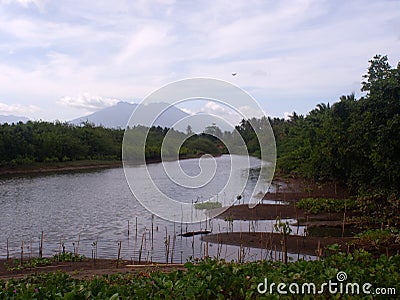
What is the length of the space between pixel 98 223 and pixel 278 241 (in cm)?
813

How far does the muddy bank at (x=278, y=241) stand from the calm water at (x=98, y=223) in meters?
0.51

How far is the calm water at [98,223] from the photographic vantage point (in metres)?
13.1

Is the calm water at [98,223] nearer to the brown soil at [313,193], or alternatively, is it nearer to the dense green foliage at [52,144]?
the brown soil at [313,193]

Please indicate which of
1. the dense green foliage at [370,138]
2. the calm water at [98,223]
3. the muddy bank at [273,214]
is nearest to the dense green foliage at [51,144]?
the calm water at [98,223]

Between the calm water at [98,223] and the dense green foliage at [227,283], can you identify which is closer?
the dense green foliage at [227,283]

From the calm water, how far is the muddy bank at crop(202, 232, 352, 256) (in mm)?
512

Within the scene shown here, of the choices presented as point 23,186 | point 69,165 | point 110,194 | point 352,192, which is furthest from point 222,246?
point 69,165

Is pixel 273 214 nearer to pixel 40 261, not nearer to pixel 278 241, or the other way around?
pixel 278 241

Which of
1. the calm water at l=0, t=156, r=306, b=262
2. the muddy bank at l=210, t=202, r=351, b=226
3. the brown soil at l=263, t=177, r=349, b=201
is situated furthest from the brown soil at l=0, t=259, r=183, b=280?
the brown soil at l=263, t=177, r=349, b=201

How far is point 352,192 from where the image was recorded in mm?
22500

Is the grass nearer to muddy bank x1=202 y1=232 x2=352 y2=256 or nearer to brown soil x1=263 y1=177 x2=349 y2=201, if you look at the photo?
muddy bank x1=202 y1=232 x2=352 y2=256

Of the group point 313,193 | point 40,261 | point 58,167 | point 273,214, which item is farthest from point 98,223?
point 58,167

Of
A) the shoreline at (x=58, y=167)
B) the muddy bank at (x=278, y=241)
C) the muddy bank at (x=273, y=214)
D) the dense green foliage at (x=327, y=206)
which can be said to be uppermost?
the shoreline at (x=58, y=167)

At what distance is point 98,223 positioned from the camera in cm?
1789
